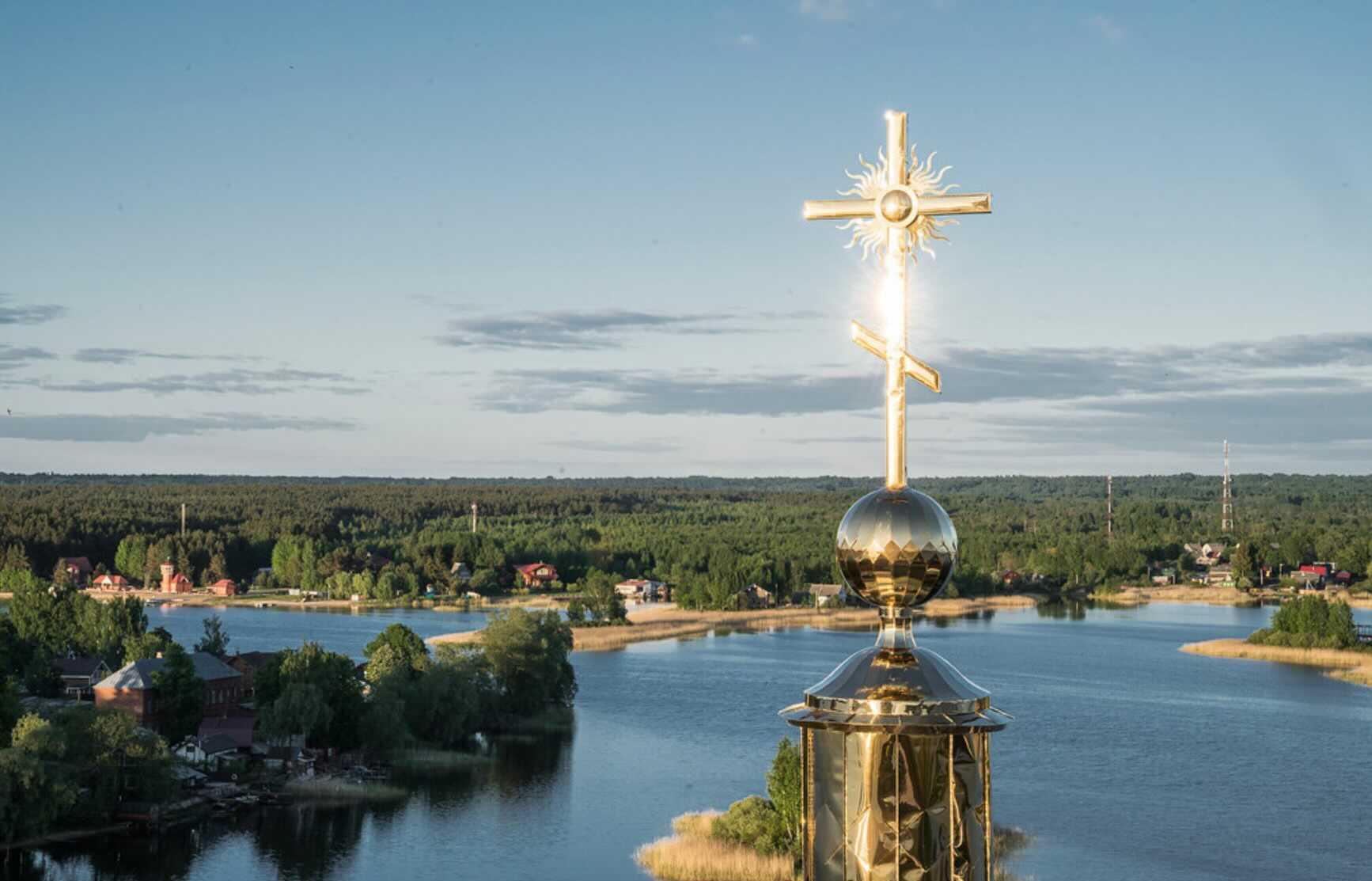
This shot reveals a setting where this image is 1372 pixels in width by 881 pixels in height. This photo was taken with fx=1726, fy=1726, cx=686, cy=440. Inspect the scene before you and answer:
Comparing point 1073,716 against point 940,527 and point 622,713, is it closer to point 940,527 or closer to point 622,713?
point 622,713

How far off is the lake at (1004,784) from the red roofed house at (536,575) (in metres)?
26.8

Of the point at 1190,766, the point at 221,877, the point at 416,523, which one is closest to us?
the point at 221,877

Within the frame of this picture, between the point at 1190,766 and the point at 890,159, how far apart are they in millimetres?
26092

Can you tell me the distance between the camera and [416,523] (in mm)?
102250

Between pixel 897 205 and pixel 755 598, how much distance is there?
55.7 meters

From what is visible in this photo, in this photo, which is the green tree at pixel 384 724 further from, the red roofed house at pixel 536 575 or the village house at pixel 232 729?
the red roofed house at pixel 536 575

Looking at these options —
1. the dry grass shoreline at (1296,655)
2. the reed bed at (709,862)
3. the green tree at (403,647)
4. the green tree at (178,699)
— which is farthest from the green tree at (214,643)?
the dry grass shoreline at (1296,655)

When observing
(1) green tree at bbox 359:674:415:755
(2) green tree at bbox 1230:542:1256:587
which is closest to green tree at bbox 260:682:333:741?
(1) green tree at bbox 359:674:415:755

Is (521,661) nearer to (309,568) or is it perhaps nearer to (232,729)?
(232,729)

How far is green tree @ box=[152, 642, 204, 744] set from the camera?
28703mm

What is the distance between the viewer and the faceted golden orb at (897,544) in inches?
129

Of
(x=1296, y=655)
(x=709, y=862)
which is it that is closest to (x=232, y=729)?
(x=709, y=862)

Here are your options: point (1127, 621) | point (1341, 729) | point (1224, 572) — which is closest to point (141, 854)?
point (1341, 729)

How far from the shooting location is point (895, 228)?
11.2ft
